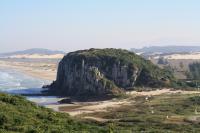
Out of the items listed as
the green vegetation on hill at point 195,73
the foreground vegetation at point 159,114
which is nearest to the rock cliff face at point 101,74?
the foreground vegetation at point 159,114

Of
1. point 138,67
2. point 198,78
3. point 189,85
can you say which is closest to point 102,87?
point 138,67

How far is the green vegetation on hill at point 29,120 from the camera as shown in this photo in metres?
30.5

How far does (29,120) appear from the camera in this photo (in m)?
32.6


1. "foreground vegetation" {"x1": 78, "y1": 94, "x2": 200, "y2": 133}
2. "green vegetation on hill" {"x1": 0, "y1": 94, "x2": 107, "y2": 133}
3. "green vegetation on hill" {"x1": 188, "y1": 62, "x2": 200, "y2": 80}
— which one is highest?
"green vegetation on hill" {"x1": 0, "y1": 94, "x2": 107, "y2": 133}

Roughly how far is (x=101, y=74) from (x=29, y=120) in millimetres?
69868

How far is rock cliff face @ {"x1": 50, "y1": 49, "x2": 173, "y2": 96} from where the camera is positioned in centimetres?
9769

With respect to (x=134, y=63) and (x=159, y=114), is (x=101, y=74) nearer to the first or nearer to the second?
(x=134, y=63)

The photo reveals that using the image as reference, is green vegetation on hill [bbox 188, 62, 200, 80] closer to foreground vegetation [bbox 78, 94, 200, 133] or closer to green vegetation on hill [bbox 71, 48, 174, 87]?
green vegetation on hill [bbox 71, 48, 174, 87]

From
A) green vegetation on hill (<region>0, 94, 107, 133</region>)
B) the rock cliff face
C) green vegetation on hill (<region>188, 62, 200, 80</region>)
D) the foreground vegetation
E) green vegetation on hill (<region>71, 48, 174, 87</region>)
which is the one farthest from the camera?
green vegetation on hill (<region>188, 62, 200, 80</region>)

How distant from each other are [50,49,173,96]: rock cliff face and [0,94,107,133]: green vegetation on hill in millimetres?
58347

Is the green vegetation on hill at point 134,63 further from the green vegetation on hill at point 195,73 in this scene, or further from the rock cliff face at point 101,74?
the green vegetation on hill at point 195,73

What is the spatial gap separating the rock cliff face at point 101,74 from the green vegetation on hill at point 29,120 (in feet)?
191

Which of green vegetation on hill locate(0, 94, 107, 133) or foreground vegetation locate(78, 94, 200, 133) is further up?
green vegetation on hill locate(0, 94, 107, 133)

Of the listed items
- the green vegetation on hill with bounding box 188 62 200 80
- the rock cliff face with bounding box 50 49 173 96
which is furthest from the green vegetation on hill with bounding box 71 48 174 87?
the green vegetation on hill with bounding box 188 62 200 80
